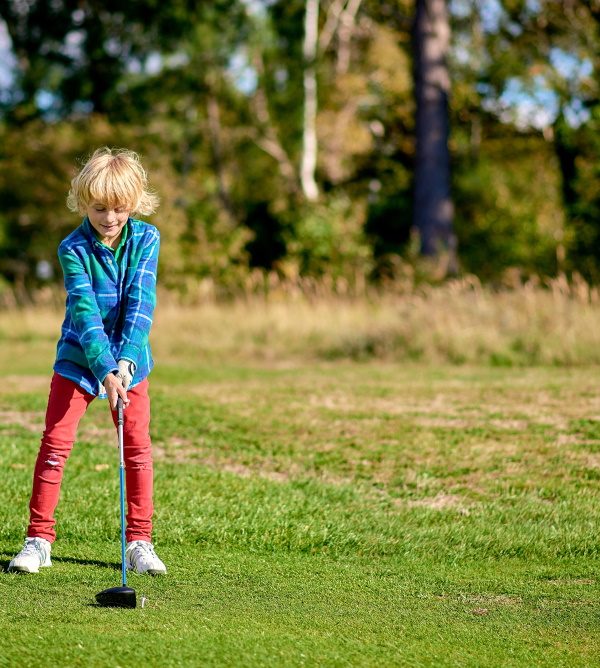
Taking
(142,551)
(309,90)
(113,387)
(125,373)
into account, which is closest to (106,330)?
(125,373)

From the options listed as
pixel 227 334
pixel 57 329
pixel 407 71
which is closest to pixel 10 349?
pixel 57 329

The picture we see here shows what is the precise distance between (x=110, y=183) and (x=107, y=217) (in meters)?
0.19

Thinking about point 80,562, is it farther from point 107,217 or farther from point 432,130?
point 432,130

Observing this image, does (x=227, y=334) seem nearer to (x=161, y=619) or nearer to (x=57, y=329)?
(x=57, y=329)

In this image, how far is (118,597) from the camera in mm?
4957

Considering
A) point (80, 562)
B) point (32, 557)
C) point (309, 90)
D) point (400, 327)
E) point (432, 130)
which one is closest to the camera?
point (32, 557)

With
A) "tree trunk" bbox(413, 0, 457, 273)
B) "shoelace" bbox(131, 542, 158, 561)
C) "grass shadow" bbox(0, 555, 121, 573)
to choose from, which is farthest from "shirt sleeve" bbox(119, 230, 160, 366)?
"tree trunk" bbox(413, 0, 457, 273)

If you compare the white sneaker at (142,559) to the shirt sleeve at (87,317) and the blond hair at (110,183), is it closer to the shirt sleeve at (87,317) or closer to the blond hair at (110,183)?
the shirt sleeve at (87,317)

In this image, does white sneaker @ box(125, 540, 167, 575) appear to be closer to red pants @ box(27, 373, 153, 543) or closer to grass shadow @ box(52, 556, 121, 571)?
red pants @ box(27, 373, 153, 543)

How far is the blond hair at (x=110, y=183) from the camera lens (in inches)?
214

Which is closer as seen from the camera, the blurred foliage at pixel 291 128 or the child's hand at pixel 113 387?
the child's hand at pixel 113 387

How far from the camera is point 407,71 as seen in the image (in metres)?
39.3

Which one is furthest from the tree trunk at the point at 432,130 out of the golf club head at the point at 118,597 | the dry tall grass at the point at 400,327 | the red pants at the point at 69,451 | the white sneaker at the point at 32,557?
the golf club head at the point at 118,597

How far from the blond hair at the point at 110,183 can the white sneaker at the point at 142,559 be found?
1.68 meters
